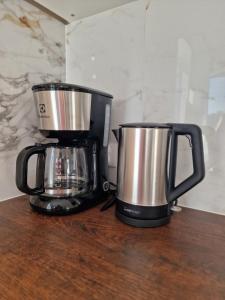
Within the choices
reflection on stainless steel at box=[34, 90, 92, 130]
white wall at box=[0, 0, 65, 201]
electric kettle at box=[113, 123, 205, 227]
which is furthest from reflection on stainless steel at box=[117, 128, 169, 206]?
white wall at box=[0, 0, 65, 201]

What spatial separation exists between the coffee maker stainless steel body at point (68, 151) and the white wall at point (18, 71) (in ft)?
0.44

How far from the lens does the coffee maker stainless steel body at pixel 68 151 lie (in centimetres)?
59

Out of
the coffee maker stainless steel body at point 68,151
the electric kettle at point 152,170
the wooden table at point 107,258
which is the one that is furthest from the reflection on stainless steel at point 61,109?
the wooden table at point 107,258

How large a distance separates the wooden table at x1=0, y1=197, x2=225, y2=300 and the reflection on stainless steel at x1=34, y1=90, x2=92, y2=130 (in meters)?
0.26

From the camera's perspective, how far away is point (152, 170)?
0.55 metres

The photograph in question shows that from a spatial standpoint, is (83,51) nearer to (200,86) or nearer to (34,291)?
(200,86)

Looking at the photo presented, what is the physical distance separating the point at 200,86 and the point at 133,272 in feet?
1.75

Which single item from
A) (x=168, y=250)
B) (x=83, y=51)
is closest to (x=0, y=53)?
(x=83, y=51)

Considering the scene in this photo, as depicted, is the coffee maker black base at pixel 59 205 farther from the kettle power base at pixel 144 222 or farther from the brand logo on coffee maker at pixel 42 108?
the brand logo on coffee maker at pixel 42 108

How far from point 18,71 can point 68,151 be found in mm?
329

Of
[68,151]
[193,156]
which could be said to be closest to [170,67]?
[193,156]

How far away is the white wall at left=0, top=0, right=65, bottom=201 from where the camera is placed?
0.69m

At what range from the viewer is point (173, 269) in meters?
0.40

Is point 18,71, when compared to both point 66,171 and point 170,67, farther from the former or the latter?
point 170,67
